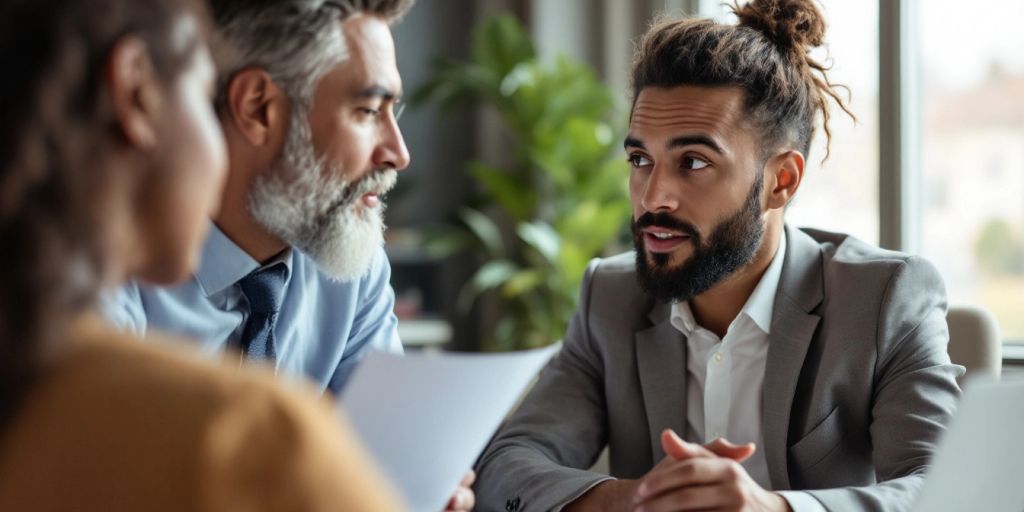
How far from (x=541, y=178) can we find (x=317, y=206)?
2959mm

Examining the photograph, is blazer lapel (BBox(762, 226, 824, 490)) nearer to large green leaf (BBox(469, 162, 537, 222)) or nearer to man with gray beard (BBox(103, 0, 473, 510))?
man with gray beard (BBox(103, 0, 473, 510))

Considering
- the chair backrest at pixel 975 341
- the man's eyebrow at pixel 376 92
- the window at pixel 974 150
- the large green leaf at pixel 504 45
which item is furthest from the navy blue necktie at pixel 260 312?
the large green leaf at pixel 504 45

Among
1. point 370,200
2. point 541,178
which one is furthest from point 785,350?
point 541,178

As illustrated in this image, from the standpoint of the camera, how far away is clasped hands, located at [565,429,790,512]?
1.49 m

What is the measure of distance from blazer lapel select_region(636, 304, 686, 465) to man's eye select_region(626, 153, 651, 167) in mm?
288

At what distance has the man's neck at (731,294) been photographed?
1970mm

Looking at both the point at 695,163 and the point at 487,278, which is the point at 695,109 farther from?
the point at 487,278

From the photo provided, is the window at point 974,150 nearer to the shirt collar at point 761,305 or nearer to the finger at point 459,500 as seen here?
the shirt collar at point 761,305

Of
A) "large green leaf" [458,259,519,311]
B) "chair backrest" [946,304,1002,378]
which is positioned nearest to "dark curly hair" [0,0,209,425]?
"chair backrest" [946,304,1002,378]

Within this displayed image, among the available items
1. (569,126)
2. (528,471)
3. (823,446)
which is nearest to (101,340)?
(528,471)

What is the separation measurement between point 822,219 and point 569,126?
988 millimetres

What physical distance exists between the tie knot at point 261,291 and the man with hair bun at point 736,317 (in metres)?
0.45

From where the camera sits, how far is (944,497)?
1103 millimetres

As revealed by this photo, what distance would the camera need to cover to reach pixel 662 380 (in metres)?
1.92
